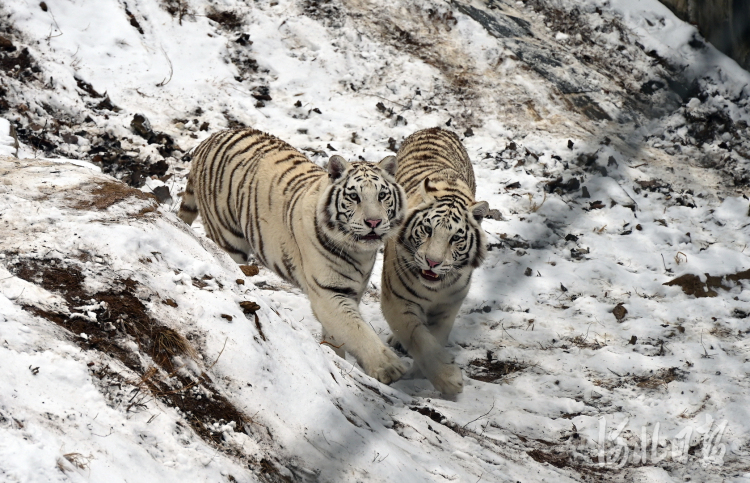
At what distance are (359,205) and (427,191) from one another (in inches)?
27.3

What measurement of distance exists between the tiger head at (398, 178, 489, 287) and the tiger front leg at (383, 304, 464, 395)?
293mm

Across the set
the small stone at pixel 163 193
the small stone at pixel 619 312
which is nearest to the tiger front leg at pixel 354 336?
the small stone at pixel 619 312

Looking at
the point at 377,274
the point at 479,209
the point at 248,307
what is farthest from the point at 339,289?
the point at 377,274

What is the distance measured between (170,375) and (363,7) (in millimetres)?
7272

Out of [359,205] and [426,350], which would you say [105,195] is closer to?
[359,205]

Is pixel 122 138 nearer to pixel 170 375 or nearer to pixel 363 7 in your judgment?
pixel 363 7

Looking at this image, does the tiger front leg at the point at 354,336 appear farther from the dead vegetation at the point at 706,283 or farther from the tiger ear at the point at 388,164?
the dead vegetation at the point at 706,283

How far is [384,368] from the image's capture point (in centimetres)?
371

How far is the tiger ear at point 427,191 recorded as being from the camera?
4281mm

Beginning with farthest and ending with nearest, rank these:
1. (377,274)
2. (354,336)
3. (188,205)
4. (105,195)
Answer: (377,274) < (188,205) < (354,336) < (105,195)

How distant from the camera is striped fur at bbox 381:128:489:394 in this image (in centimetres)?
400

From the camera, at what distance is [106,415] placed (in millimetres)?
2004

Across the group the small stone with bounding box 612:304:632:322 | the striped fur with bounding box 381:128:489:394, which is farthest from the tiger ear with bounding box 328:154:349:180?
the small stone with bounding box 612:304:632:322

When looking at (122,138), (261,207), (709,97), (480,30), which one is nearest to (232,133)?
(261,207)
